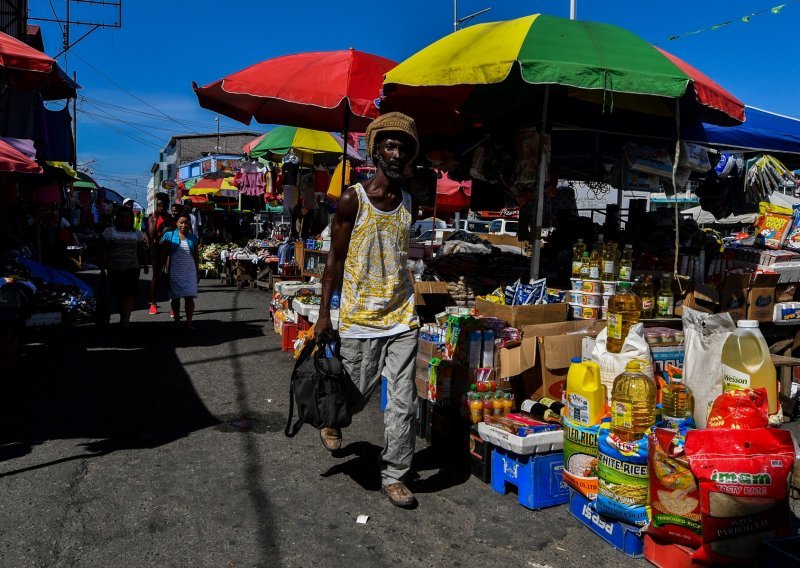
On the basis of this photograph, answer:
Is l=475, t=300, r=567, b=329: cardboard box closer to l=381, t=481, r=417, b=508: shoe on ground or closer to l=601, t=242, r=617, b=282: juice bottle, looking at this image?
l=601, t=242, r=617, b=282: juice bottle

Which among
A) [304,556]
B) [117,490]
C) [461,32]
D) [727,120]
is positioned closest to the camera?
[304,556]

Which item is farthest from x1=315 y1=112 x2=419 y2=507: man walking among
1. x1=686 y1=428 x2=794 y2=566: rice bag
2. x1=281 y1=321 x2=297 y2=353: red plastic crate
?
x1=281 y1=321 x2=297 y2=353: red plastic crate

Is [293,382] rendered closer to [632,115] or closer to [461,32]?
[461,32]

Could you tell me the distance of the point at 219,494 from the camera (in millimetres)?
4055

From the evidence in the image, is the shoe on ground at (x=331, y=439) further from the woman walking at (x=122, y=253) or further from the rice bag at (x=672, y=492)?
the woman walking at (x=122, y=253)

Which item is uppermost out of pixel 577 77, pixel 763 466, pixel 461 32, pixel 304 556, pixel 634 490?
pixel 461 32

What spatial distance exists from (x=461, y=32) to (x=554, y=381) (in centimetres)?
306

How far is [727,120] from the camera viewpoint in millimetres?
6082

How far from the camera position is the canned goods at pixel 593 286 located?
5.48 metres

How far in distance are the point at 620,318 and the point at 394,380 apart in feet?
4.99

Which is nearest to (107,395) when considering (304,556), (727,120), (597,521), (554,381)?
(304,556)

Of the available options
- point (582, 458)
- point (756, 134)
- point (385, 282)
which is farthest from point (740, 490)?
point (756, 134)

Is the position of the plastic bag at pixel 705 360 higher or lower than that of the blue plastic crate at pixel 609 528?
higher

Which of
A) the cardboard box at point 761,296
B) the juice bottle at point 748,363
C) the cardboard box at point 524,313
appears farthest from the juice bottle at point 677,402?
the cardboard box at point 761,296
